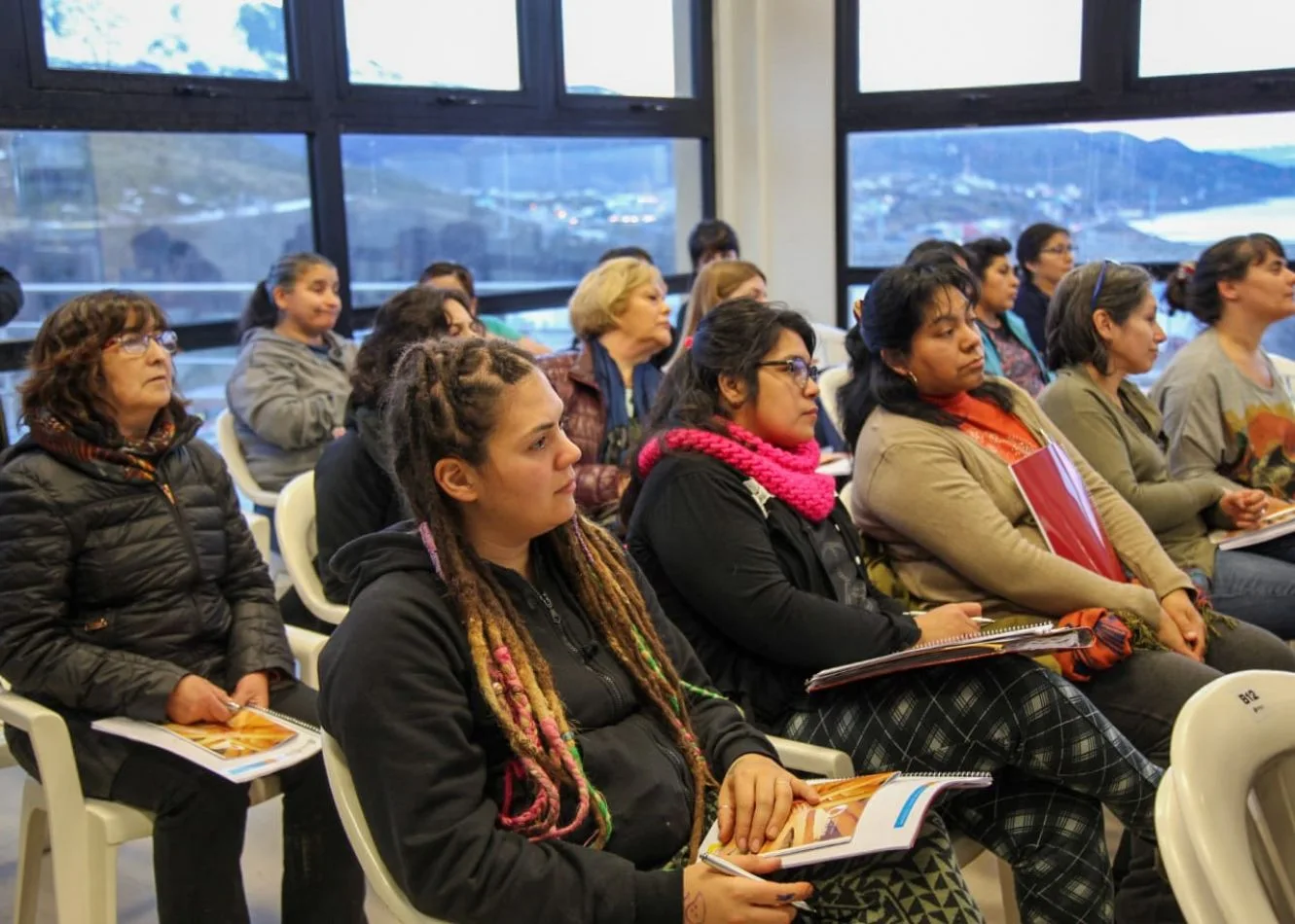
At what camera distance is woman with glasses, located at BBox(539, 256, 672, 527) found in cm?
321

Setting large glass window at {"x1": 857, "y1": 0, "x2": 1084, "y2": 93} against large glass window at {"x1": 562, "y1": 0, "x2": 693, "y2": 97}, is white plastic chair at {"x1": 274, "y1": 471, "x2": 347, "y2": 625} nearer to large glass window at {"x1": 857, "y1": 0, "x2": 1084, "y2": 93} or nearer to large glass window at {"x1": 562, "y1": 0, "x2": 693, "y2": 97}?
large glass window at {"x1": 562, "y1": 0, "x2": 693, "y2": 97}

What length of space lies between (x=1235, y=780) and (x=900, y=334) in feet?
4.29

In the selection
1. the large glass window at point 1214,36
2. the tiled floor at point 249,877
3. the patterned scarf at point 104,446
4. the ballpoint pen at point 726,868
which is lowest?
the tiled floor at point 249,877

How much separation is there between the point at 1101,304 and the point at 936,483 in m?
0.87

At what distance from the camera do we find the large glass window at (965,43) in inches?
231

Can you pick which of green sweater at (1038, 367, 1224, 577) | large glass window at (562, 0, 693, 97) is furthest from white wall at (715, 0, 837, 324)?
green sweater at (1038, 367, 1224, 577)

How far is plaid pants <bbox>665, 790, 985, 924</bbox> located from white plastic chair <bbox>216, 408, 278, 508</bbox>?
91.4 inches

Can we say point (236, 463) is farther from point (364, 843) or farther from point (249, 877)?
point (364, 843)

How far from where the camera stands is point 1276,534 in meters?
2.89

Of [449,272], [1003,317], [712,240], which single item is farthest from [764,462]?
[712,240]

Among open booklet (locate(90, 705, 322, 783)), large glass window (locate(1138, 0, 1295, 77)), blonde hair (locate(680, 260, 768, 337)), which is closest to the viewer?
open booklet (locate(90, 705, 322, 783))

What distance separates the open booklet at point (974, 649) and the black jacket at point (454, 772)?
368 millimetres

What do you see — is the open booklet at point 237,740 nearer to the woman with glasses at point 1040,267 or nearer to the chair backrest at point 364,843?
the chair backrest at point 364,843

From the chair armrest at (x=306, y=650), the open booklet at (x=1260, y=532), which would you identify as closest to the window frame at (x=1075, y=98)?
the open booklet at (x=1260, y=532)
